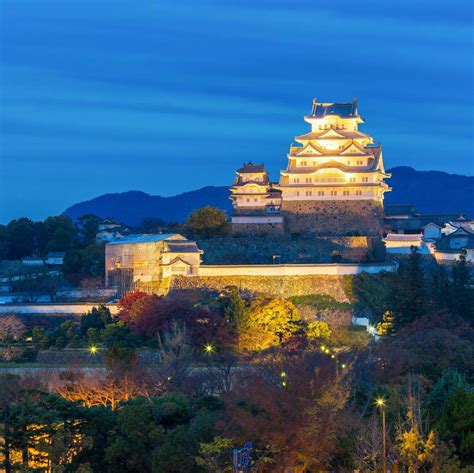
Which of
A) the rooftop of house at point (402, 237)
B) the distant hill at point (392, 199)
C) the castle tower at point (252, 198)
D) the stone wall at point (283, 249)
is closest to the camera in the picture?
the stone wall at point (283, 249)

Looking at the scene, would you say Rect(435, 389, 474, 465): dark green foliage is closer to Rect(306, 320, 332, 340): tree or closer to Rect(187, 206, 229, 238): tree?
Rect(306, 320, 332, 340): tree

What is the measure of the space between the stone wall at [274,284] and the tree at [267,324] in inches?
79.9

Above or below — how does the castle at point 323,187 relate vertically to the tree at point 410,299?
above

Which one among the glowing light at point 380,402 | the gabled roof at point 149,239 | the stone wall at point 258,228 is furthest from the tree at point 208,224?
the glowing light at point 380,402

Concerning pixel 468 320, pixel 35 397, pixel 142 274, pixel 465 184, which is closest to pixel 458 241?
pixel 468 320

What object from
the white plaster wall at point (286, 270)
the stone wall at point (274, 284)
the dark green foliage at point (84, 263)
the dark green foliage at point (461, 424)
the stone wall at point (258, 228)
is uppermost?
A: the stone wall at point (258, 228)

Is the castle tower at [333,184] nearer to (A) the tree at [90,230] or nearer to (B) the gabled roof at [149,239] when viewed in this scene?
(B) the gabled roof at [149,239]

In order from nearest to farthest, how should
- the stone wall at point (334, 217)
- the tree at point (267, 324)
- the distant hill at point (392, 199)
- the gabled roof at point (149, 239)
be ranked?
1. the tree at point (267, 324)
2. the gabled roof at point (149, 239)
3. the stone wall at point (334, 217)
4. the distant hill at point (392, 199)

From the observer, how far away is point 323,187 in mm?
57094

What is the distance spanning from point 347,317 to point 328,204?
31.9 feet

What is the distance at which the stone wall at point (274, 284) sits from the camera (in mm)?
49719

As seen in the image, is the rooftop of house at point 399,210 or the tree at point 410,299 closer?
the tree at point 410,299

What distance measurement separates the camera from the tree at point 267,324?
45.9 m

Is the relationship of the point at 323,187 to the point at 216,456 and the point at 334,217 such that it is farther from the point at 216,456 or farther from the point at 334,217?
the point at 216,456
